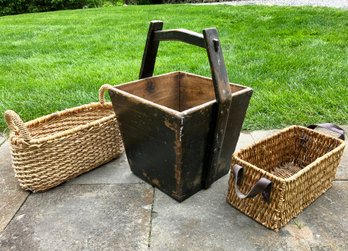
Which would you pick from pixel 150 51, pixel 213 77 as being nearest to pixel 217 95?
pixel 213 77

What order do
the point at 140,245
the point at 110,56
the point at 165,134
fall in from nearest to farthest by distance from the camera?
the point at 140,245 → the point at 165,134 → the point at 110,56

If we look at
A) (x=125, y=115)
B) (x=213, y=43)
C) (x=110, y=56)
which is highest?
(x=213, y=43)

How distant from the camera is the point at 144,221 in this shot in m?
1.83

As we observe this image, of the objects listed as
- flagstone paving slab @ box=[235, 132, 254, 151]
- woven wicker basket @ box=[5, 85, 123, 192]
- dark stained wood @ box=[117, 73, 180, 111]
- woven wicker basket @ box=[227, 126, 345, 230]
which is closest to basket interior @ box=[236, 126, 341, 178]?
woven wicker basket @ box=[227, 126, 345, 230]

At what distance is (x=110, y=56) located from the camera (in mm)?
5078

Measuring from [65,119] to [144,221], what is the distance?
3.35 ft

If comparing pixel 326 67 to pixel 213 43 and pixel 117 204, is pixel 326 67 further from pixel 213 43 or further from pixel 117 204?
pixel 117 204

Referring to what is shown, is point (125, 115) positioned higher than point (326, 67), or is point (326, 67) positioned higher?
point (125, 115)

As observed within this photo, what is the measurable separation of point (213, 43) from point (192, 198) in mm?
860

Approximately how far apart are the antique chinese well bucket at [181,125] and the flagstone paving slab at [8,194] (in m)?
0.68

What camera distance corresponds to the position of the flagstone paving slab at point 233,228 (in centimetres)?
166

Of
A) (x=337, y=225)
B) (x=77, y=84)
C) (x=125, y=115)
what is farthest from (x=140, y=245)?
(x=77, y=84)

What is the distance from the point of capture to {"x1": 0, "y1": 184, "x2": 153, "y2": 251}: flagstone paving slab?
1700mm

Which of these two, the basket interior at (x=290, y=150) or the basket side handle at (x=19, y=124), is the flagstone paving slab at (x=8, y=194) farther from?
the basket interior at (x=290, y=150)
